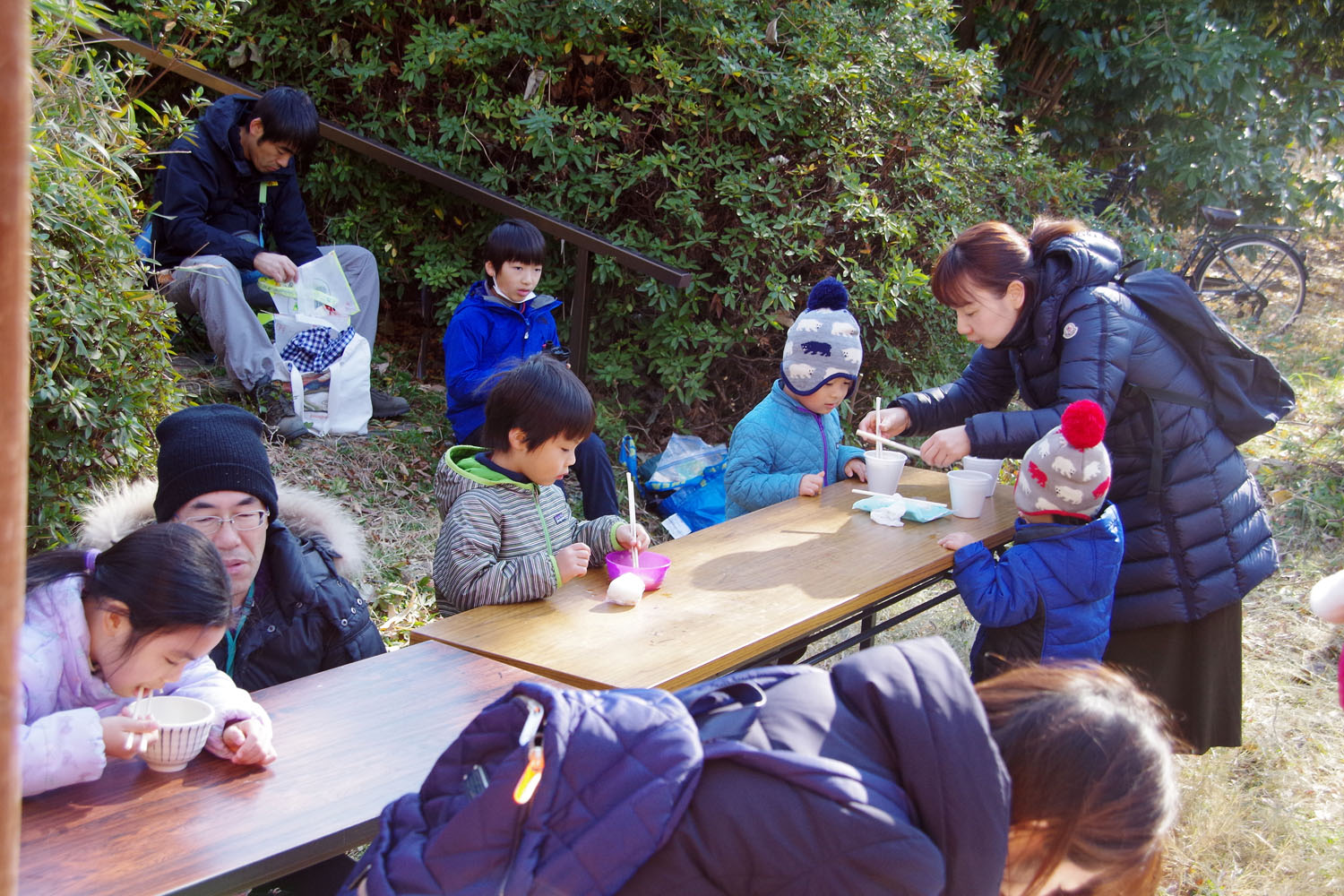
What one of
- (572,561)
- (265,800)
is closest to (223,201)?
(572,561)

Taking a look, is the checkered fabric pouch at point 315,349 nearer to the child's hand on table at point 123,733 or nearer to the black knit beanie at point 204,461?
the black knit beanie at point 204,461

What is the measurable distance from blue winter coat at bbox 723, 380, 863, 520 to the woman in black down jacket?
0.52 meters

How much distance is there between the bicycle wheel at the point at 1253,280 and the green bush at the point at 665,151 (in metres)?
4.78

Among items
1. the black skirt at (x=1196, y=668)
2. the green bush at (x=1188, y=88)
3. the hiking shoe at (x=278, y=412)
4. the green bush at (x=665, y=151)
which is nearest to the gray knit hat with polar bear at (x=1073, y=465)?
the black skirt at (x=1196, y=668)

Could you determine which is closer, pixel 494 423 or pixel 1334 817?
pixel 494 423

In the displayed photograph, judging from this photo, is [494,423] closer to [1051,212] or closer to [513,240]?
[513,240]

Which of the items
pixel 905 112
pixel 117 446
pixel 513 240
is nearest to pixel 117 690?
pixel 117 446

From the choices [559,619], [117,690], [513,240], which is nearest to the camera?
[117,690]

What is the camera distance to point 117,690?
5.35 feet

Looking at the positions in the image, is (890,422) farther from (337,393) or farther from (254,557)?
(337,393)

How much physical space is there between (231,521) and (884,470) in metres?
1.86

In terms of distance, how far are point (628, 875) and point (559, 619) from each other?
115cm

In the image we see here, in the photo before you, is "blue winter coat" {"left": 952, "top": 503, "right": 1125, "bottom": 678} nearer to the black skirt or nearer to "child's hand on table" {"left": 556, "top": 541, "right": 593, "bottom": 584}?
the black skirt

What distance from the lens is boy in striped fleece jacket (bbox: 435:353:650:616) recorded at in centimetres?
233
